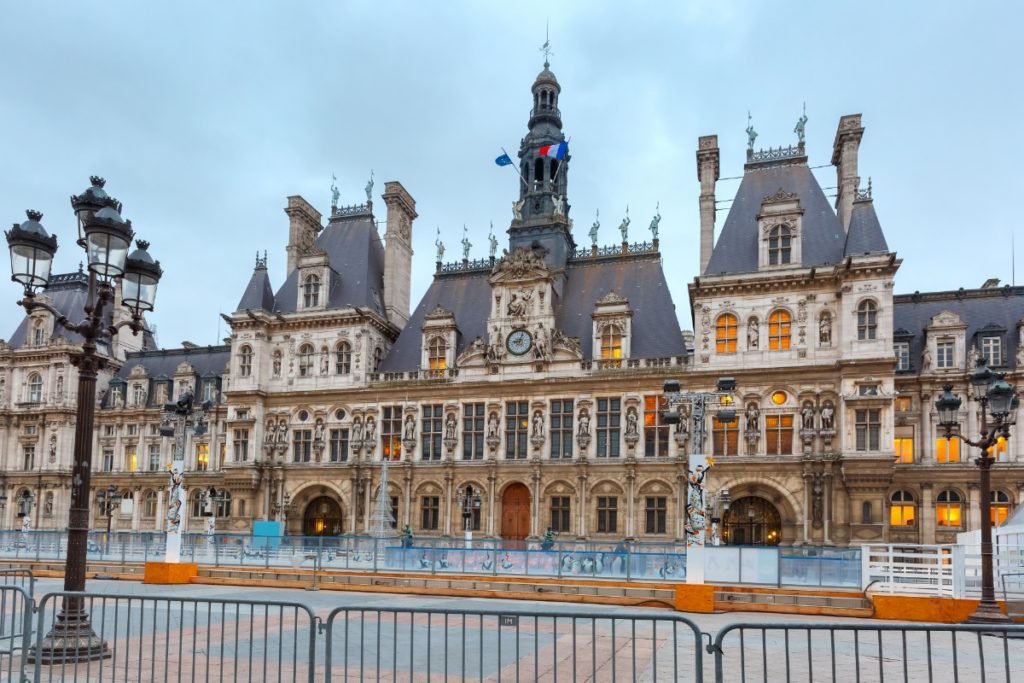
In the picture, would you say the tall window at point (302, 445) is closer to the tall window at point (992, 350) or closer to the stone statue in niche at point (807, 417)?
the stone statue in niche at point (807, 417)

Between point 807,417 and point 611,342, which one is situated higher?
point 611,342

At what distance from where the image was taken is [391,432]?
142 feet

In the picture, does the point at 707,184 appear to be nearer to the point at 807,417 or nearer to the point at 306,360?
the point at 807,417

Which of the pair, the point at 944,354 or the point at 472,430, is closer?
the point at 944,354

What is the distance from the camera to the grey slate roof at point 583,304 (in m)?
41.1

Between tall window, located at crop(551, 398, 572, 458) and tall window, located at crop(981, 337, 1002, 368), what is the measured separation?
1923 centimetres

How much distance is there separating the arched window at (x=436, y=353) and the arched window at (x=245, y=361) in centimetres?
1034

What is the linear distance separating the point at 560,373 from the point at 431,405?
23.4ft

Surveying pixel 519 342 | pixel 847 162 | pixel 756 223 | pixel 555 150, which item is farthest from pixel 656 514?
pixel 555 150

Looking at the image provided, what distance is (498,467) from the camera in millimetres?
40750

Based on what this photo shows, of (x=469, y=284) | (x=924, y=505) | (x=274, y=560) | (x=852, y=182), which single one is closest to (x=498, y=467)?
(x=469, y=284)

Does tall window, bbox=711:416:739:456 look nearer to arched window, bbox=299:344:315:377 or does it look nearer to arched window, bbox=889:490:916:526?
arched window, bbox=889:490:916:526

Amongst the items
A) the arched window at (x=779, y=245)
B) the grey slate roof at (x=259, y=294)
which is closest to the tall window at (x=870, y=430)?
the arched window at (x=779, y=245)

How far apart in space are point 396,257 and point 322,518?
51.0 ft
